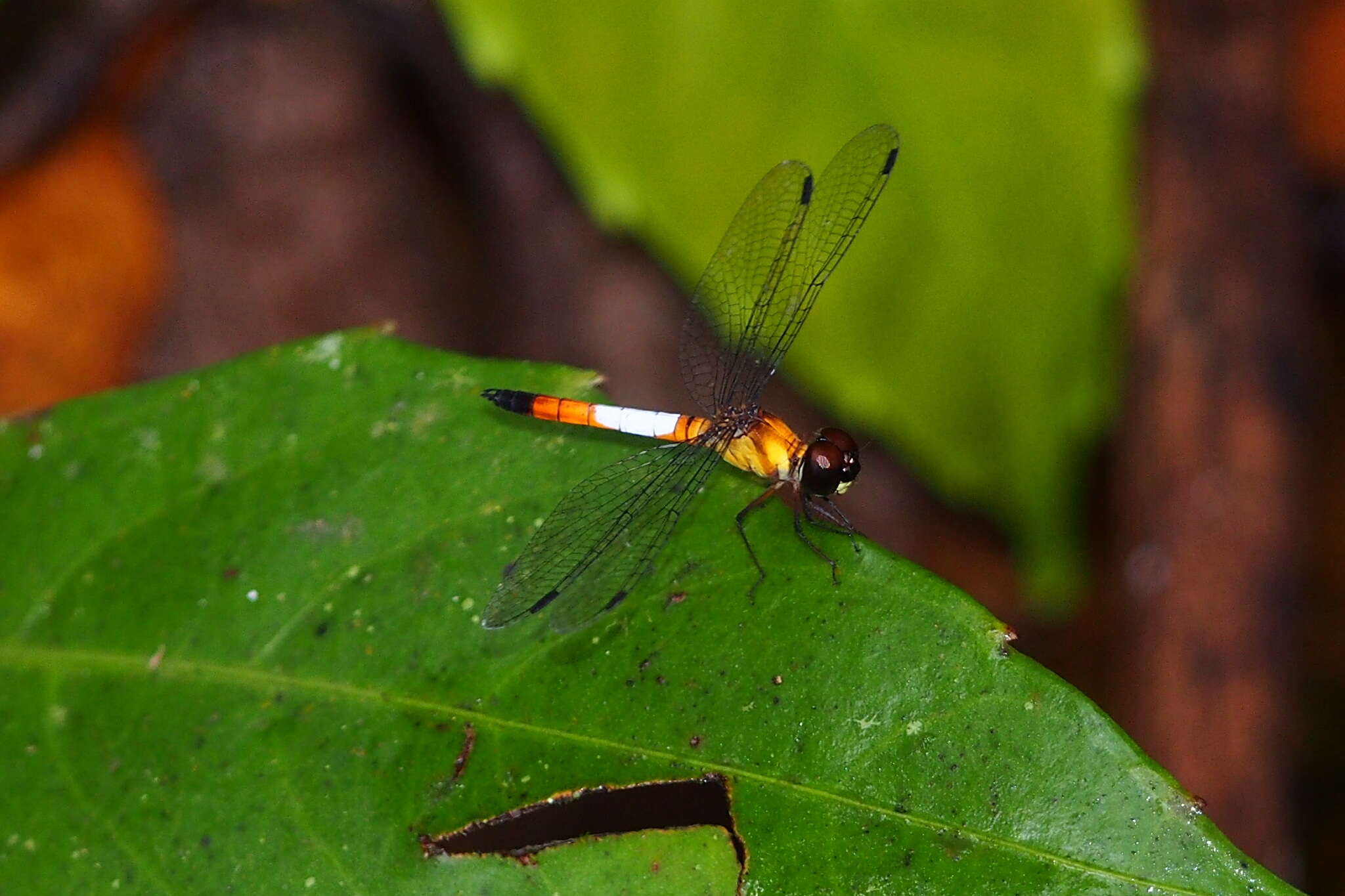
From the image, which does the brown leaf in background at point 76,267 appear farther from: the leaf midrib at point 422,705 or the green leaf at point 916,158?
the leaf midrib at point 422,705

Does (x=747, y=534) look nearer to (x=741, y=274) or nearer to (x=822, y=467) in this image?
(x=822, y=467)

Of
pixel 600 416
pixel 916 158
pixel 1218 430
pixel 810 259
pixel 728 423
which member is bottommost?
pixel 1218 430

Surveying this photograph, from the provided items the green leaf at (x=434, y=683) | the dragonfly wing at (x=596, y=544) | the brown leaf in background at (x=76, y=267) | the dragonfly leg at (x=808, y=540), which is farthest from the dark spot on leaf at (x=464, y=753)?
the brown leaf in background at (x=76, y=267)

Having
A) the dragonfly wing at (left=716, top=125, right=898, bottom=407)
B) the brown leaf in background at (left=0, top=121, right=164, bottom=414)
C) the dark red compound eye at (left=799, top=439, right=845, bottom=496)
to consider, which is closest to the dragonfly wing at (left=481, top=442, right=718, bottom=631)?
the dark red compound eye at (left=799, top=439, right=845, bottom=496)

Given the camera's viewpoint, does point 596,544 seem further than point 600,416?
No

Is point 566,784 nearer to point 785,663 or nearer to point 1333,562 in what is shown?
point 785,663

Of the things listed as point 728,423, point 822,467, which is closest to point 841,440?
point 822,467
